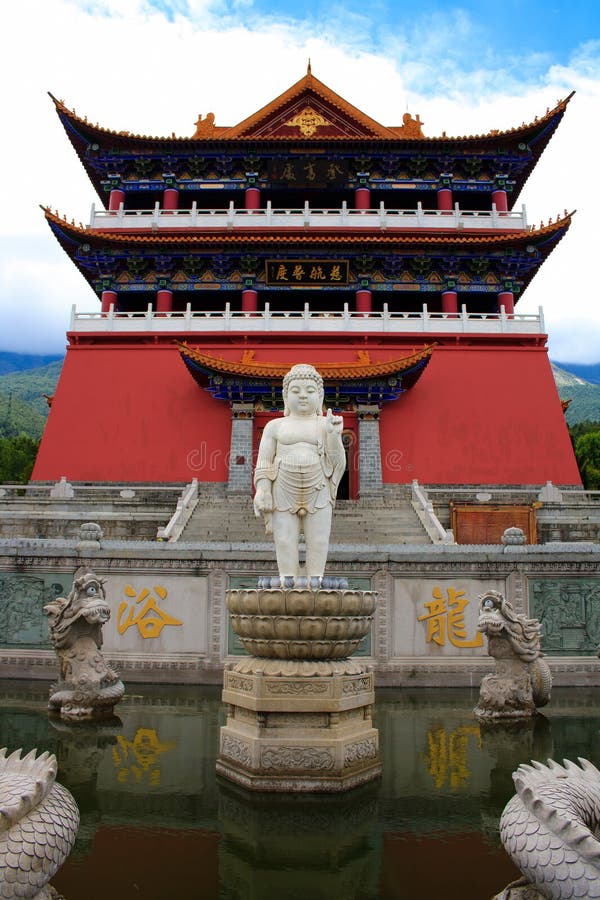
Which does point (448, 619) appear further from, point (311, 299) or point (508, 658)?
point (311, 299)

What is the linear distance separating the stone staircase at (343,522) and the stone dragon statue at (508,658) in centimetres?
720

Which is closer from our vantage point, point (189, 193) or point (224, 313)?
point (224, 313)

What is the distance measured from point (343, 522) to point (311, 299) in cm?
1079

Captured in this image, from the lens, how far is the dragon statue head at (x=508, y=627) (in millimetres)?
5621

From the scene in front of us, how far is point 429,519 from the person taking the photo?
45.2ft

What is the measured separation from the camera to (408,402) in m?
19.9

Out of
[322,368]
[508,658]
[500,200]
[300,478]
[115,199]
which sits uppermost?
[115,199]

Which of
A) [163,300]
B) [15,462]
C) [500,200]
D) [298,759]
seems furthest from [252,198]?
[15,462]

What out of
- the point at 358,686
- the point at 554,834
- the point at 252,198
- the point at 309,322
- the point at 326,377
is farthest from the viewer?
the point at 252,198

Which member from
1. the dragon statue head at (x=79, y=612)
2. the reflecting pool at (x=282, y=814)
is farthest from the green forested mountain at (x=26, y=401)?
the reflecting pool at (x=282, y=814)

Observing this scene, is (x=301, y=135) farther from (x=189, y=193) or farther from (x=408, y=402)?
(x=408, y=402)

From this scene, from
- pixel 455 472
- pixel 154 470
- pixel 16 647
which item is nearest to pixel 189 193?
pixel 154 470

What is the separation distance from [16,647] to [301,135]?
2216 centimetres

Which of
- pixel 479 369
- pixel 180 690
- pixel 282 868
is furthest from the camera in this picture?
pixel 479 369
